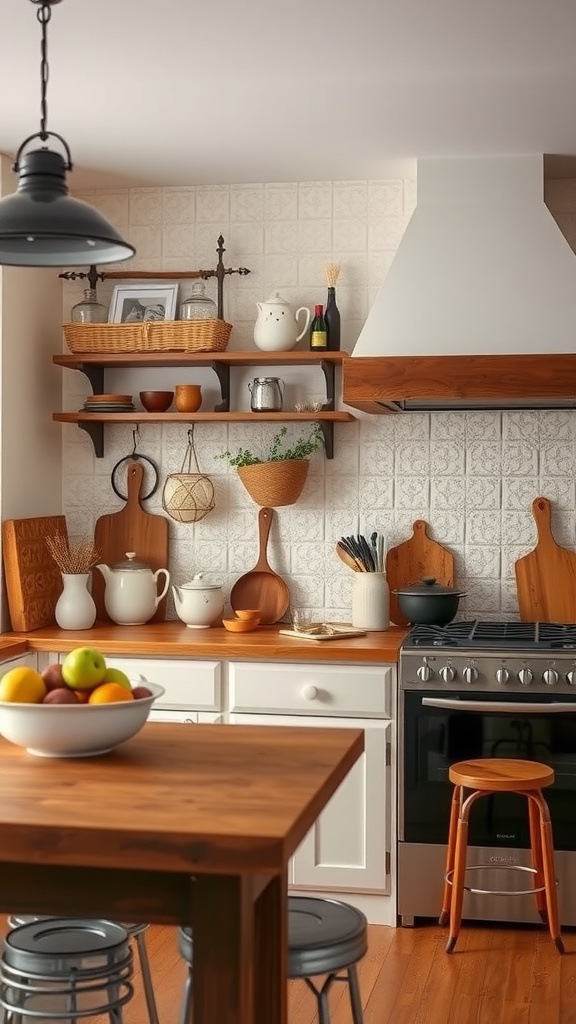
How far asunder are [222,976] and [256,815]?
0.25 meters

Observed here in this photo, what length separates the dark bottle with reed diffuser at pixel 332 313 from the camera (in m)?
4.62

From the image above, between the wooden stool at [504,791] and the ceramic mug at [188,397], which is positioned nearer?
the wooden stool at [504,791]

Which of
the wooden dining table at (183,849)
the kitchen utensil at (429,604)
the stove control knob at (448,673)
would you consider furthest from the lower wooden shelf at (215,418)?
the wooden dining table at (183,849)

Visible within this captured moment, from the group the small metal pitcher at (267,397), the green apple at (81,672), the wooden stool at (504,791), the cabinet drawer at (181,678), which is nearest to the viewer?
the green apple at (81,672)

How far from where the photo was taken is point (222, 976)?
6.31 feet

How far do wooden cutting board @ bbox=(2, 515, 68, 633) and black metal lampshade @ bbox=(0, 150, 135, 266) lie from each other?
6.83 feet

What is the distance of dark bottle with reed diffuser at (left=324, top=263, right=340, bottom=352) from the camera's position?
4.62 meters

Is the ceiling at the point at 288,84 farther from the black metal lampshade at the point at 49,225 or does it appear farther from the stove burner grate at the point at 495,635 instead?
the stove burner grate at the point at 495,635

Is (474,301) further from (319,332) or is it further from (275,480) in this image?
(275,480)

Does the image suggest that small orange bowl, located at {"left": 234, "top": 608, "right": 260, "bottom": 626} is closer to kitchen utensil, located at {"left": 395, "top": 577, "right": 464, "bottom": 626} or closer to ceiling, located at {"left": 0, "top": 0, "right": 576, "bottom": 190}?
kitchen utensil, located at {"left": 395, "top": 577, "right": 464, "bottom": 626}

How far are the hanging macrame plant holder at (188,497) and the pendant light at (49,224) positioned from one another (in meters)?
2.29

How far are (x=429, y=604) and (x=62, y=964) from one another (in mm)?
2256

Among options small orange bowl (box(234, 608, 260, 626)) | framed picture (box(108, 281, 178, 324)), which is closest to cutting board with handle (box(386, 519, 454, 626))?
small orange bowl (box(234, 608, 260, 626))

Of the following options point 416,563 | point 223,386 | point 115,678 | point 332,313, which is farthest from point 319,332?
point 115,678
